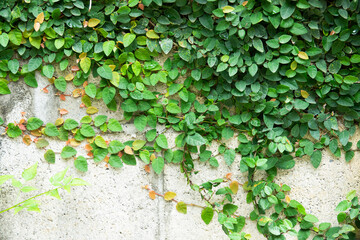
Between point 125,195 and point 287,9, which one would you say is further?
point 125,195

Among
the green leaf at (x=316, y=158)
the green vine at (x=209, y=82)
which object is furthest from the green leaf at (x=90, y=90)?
the green leaf at (x=316, y=158)

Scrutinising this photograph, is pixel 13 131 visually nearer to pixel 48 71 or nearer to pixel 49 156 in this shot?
pixel 49 156

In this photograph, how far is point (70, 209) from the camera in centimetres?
141

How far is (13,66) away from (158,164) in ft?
2.36

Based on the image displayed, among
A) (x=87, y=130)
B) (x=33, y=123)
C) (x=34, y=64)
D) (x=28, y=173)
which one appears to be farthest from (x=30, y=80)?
(x=28, y=173)

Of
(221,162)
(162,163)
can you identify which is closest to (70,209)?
(162,163)

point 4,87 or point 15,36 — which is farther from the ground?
point 15,36

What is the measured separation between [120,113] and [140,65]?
9.0 inches

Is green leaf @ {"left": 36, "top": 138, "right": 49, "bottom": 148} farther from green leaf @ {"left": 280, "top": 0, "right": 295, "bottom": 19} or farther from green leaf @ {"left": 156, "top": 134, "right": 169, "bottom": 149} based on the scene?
green leaf @ {"left": 280, "top": 0, "right": 295, "bottom": 19}

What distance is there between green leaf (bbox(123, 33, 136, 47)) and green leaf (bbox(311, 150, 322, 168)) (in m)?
0.91

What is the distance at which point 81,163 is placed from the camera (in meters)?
1.38

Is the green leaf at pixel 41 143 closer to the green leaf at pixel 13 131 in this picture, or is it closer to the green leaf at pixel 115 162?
the green leaf at pixel 13 131

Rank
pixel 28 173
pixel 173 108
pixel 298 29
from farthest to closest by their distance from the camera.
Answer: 1. pixel 173 108
2. pixel 298 29
3. pixel 28 173

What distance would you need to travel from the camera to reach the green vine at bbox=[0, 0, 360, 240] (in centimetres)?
127
